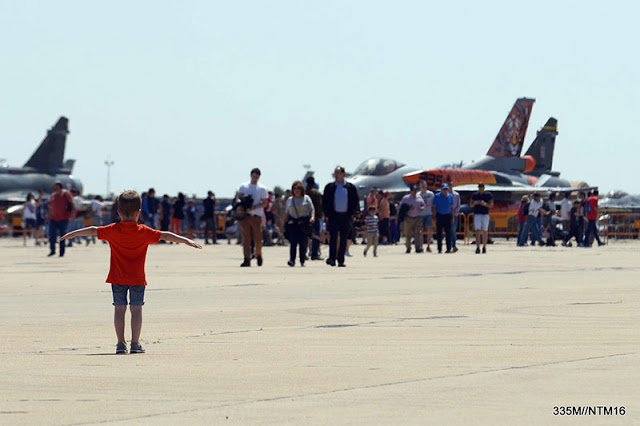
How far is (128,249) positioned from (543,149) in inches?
2719

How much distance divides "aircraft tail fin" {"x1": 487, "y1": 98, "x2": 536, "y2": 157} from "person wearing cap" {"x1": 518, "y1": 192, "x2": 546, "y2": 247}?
35028 mm

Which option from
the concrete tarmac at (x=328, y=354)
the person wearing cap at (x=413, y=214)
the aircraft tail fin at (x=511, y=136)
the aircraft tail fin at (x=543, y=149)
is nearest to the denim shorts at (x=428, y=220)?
the person wearing cap at (x=413, y=214)

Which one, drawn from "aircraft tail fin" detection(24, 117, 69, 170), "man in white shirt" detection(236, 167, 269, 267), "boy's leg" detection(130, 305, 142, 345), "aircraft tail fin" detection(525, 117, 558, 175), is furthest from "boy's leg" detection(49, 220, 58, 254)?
"aircraft tail fin" detection(525, 117, 558, 175)

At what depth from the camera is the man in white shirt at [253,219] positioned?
21125mm

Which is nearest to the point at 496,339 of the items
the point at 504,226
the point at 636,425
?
the point at 636,425

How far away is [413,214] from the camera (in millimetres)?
29438

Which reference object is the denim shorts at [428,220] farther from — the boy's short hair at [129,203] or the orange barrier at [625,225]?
the boy's short hair at [129,203]

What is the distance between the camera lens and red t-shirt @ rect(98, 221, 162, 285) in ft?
28.2

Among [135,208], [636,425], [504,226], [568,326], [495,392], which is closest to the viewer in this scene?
[636,425]

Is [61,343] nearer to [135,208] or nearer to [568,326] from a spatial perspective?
[135,208]

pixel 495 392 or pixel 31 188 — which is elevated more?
pixel 31 188

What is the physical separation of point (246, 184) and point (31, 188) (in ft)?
171

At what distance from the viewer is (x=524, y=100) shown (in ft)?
235

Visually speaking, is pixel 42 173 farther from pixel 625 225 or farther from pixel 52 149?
pixel 625 225
